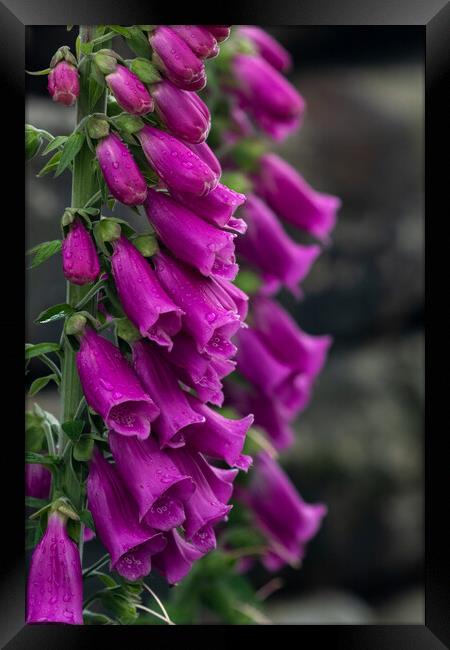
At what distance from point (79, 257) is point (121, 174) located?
0.08m

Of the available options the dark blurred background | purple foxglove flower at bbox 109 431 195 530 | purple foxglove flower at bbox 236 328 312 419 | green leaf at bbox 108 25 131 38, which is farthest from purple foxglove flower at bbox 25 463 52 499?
the dark blurred background

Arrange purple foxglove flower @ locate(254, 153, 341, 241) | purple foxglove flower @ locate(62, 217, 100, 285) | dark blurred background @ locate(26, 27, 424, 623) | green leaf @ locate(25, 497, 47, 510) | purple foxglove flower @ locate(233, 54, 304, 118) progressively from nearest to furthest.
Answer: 1. purple foxglove flower @ locate(62, 217, 100, 285)
2. green leaf @ locate(25, 497, 47, 510)
3. purple foxglove flower @ locate(233, 54, 304, 118)
4. purple foxglove flower @ locate(254, 153, 341, 241)
5. dark blurred background @ locate(26, 27, 424, 623)

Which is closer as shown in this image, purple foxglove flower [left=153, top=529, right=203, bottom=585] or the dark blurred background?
purple foxglove flower [left=153, top=529, right=203, bottom=585]

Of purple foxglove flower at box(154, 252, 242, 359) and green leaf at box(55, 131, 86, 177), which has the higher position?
green leaf at box(55, 131, 86, 177)

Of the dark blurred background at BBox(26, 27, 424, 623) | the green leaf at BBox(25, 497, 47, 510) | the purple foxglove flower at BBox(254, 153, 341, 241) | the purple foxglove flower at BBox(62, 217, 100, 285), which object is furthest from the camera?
the dark blurred background at BBox(26, 27, 424, 623)

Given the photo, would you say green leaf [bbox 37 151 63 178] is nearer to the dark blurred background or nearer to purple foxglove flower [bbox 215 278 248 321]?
purple foxglove flower [bbox 215 278 248 321]

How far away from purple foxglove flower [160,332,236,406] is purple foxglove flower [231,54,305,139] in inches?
28.2

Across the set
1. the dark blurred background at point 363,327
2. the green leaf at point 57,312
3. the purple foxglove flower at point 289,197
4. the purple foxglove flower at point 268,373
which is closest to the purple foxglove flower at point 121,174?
the green leaf at point 57,312

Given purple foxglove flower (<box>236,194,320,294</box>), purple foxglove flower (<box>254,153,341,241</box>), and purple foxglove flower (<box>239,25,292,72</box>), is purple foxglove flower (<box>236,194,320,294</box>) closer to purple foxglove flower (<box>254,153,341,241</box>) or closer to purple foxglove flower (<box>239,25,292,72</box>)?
purple foxglove flower (<box>254,153,341,241</box>)

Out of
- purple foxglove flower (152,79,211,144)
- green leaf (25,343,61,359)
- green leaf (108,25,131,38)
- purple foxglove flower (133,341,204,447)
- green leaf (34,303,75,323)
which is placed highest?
green leaf (108,25,131,38)

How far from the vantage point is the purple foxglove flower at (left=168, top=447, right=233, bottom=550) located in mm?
1055

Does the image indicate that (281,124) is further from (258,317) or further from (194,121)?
(194,121)

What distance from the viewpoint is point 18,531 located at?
1.19 metres

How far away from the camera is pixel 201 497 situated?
3.51 feet
